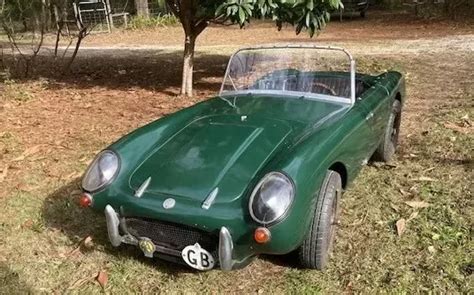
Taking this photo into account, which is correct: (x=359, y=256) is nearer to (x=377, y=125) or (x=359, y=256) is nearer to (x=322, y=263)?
(x=322, y=263)

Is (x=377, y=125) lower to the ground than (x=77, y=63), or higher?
higher

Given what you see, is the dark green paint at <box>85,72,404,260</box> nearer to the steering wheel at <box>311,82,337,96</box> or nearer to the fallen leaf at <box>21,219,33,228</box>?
the steering wheel at <box>311,82,337,96</box>

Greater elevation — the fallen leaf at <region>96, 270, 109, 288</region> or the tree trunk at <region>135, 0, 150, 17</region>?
the fallen leaf at <region>96, 270, 109, 288</region>

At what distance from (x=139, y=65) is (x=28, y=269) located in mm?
7243

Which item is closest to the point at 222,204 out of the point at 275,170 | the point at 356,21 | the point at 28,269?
the point at 275,170

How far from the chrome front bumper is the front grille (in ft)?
0.11

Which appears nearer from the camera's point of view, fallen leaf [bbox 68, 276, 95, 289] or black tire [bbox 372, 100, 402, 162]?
fallen leaf [bbox 68, 276, 95, 289]

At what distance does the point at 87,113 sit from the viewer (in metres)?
6.44

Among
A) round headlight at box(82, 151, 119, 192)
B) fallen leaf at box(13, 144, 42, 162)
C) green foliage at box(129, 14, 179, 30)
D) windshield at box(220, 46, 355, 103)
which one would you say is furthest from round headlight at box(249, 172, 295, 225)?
green foliage at box(129, 14, 179, 30)

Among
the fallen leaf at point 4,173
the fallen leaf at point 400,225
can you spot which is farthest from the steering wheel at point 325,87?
the fallen leaf at point 4,173

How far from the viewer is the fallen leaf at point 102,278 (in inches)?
122

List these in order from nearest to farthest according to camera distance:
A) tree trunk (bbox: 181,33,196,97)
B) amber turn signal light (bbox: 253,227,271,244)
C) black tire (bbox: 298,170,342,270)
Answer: amber turn signal light (bbox: 253,227,271,244)
black tire (bbox: 298,170,342,270)
tree trunk (bbox: 181,33,196,97)

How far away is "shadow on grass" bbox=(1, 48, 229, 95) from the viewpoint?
26.6 feet

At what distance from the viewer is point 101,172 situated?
3.12 metres
